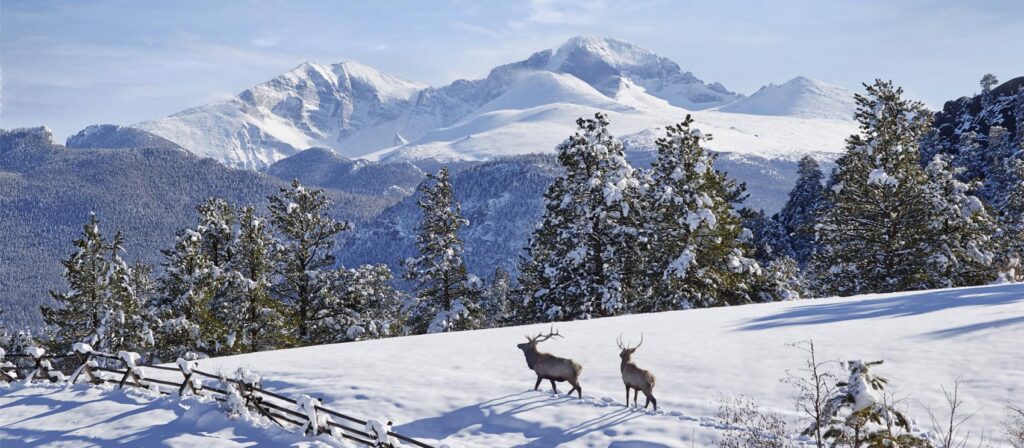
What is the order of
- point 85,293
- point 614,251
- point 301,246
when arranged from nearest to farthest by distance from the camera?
1. point 614,251
2. point 301,246
3. point 85,293

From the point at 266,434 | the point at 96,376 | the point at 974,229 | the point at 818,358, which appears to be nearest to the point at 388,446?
the point at 266,434

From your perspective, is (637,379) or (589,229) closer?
(637,379)

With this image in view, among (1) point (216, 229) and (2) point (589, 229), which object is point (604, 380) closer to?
(2) point (589, 229)

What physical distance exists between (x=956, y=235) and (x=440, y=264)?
2493 cm

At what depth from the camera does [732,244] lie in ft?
107

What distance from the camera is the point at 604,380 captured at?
679 inches

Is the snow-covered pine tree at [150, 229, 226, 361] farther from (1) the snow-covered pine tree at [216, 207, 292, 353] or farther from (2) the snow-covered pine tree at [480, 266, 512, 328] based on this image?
(2) the snow-covered pine tree at [480, 266, 512, 328]

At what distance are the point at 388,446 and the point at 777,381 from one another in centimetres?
890

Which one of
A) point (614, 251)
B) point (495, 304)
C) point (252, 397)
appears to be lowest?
point (495, 304)

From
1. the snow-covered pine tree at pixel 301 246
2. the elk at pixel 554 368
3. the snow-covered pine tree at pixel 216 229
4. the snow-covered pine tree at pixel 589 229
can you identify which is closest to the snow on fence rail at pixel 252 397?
the elk at pixel 554 368

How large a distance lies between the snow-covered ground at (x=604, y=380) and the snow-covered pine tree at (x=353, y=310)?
10.4 metres

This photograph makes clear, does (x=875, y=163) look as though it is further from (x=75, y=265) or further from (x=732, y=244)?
(x=75, y=265)

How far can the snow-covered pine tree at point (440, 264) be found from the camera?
3688 cm

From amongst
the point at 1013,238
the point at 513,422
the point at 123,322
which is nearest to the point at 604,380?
the point at 513,422
